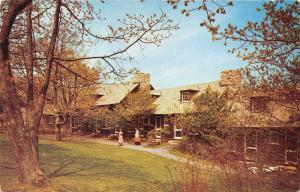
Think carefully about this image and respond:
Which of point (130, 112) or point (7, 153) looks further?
point (130, 112)

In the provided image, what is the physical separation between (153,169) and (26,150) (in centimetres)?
848

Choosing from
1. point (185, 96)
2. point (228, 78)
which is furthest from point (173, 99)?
point (228, 78)

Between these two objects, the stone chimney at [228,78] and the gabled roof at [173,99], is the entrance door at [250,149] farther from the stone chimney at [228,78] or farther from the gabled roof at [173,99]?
the gabled roof at [173,99]

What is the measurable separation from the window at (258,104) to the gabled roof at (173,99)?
15.0 m

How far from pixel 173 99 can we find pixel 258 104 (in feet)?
65.6

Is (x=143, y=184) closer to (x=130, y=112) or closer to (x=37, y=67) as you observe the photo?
(x=37, y=67)

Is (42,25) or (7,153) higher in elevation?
(42,25)

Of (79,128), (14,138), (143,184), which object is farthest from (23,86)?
(79,128)

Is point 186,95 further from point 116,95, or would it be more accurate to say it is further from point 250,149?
point 250,149

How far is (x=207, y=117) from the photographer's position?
2341 centimetres

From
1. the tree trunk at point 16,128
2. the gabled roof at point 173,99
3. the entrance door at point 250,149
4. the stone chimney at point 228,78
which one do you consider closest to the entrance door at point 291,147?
the entrance door at point 250,149

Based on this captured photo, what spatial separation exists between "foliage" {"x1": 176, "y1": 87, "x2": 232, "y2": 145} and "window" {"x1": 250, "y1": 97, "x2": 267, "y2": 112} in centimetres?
847

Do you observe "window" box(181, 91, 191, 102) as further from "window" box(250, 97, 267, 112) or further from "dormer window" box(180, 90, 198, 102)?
"window" box(250, 97, 267, 112)

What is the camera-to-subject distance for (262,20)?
1004 centimetres
